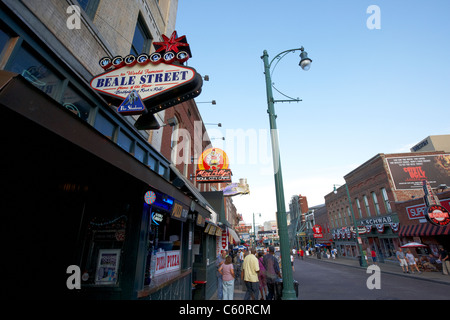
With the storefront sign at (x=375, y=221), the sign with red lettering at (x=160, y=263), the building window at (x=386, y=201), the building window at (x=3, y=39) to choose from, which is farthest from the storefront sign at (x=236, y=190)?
the building window at (x=386, y=201)

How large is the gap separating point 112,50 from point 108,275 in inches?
241

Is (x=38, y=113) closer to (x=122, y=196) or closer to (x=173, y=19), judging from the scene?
(x=122, y=196)

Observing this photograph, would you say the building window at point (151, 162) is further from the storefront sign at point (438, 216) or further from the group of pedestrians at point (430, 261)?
the group of pedestrians at point (430, 261)

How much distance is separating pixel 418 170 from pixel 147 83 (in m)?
30.1

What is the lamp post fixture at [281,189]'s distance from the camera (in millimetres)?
6113

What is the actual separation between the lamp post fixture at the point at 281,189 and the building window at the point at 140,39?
4859mm

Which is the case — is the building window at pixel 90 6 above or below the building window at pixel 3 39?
above

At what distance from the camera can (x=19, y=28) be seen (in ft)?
9.91

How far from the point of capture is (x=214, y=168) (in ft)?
44.5

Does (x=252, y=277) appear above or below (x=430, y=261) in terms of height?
above

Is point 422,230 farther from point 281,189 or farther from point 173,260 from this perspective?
point 173,260

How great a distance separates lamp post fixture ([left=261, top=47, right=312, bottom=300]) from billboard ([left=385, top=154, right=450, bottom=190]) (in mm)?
22691

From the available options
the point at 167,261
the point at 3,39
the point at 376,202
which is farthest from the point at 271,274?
the point at 376,202
